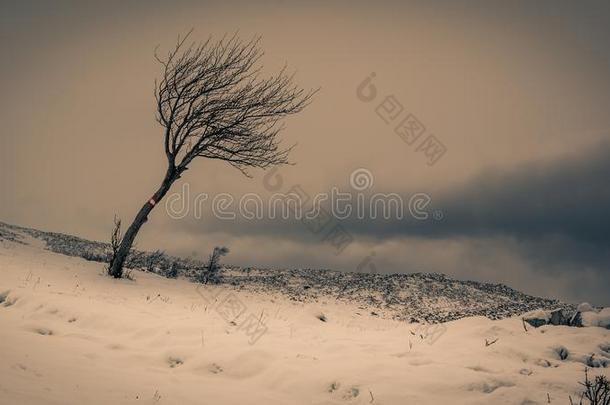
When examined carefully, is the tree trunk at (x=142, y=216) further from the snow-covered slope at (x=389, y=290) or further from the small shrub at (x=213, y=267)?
the small shrub at (x=213, y=267)

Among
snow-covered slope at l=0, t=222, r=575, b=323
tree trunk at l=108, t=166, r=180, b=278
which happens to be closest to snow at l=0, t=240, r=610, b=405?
tree trunk at l=108, t=166, r=180, b=278

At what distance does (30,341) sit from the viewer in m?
5.48

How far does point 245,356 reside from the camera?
6121mm

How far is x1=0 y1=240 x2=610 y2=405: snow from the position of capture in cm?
467

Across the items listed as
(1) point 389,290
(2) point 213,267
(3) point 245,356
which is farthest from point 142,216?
(1) point 389,290

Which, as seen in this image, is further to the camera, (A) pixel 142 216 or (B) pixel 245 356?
(A) pixel 142 216

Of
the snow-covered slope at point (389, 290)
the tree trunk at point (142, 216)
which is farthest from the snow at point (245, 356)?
the snow-covered slope at point (389, 290)

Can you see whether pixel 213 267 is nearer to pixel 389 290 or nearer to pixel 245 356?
pixel 389 290

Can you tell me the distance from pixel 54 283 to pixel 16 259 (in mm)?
2870

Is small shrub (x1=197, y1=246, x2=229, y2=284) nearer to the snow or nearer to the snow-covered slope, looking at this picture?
the snow-covered slope

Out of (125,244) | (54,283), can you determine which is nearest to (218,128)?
(125,244)

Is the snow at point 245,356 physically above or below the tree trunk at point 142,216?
→ below

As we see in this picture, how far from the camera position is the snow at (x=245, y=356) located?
4668 mm

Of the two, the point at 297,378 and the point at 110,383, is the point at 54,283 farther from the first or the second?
the point at 297,378
